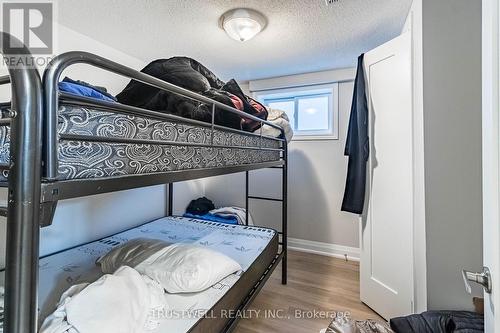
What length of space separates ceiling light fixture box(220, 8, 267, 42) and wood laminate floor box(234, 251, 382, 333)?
204 centimetres

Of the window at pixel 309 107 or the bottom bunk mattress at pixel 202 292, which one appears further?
the window at pixel 309 107

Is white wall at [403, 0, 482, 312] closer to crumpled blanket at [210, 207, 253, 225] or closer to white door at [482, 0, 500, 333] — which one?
white door at [482, 0, 500, 333]

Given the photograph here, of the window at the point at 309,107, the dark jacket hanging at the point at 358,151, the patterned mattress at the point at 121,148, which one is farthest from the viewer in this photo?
the window at the point at 309,107

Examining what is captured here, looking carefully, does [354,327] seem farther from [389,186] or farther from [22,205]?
[22,205]

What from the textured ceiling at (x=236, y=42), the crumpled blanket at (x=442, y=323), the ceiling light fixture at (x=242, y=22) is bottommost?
the crumpled blanket at (x=442, y=323)

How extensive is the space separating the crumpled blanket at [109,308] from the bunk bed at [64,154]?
21 centimetres

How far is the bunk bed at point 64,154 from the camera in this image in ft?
1.76

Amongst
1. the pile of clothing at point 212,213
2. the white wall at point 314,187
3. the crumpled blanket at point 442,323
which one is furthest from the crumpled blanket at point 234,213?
the crumpled blanket at point 442,323

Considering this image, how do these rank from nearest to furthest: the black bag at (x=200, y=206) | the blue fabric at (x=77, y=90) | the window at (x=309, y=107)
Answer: the blue fabric at (x=77, y=90) → the window at (x=309, y=107) → the black bag at (x=200, y=206)

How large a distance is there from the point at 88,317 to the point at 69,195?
46 cm

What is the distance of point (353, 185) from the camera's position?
195 centimetres

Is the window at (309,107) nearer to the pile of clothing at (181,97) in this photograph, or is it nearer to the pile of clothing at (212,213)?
the pile of clothing at (212,213)

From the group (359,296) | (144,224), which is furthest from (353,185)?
(144,224)

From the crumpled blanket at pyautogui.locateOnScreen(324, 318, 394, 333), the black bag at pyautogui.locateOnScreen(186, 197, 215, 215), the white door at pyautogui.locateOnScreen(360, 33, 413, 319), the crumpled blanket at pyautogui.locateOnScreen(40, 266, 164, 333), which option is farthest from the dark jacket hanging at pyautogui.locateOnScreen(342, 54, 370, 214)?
the black bag at pyautogui.locateOnScreen(186, 197, 215, 215)
